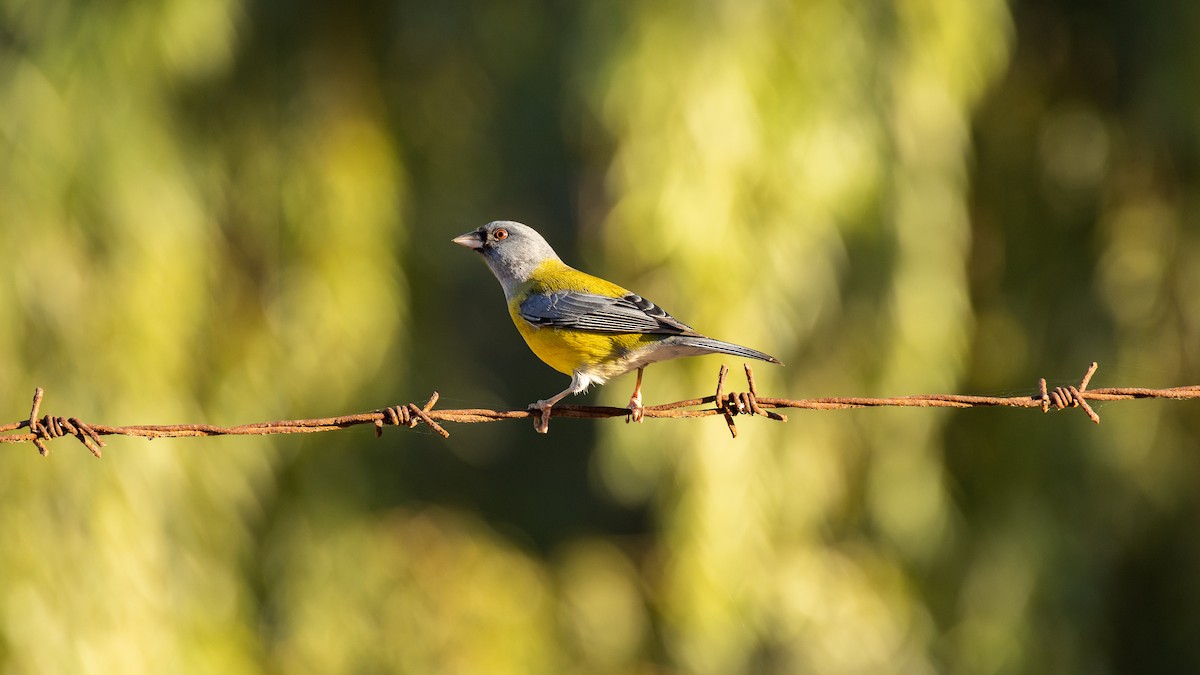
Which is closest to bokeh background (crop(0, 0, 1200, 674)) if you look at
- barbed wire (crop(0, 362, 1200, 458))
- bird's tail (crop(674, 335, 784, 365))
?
bird's tail (crop(674, 335, 784, 365))

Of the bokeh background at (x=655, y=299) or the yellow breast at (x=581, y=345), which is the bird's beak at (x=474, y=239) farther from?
the bokeh background at (x=655, y=299)

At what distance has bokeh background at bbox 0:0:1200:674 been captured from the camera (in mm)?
5883

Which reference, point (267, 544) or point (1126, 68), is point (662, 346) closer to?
point (267, 544)

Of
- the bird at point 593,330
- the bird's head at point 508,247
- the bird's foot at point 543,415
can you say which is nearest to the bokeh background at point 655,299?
the bird's head at point 508,247

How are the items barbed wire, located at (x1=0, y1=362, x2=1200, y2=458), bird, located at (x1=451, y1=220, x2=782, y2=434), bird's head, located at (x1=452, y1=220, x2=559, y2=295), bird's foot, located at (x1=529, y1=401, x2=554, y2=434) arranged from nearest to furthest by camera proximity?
barbed wire, located at (x1=0, y1=362, x2=1200, y2=458), bird's foot, located at (x1=529, y1=401, x2=554, y2=434), bird, located at (x1=451, y1=220, x2=782, y2=434), bird's head, located at (x1=452, y1=220, x2=559, y2=295)

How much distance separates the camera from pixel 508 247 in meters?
5.07

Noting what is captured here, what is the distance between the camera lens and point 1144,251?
6.82 metres

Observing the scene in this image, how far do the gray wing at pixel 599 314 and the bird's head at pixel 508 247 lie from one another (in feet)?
1.25

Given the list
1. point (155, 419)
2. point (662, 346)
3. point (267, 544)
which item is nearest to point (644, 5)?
point (662, 346)

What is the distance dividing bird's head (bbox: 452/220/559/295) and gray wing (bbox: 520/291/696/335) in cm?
38

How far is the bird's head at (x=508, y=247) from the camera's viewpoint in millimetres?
5047

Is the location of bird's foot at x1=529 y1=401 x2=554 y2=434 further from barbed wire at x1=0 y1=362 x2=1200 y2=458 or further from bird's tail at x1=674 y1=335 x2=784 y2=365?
bird's tail at x1=674 y1=335 x2=784 y2=365

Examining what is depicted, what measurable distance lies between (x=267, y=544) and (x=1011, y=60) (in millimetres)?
4711

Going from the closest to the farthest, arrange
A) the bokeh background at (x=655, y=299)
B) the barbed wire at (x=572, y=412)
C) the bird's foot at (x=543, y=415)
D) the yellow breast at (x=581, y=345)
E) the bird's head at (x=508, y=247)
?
the barbed wire at (x=572, y=412) < the bird's foot at (x=543, y=415) < the yellow breast at (x=581, y=345) < the bird's head at (x=508, y=247) < the bokeh background at (x=655, y=299)
